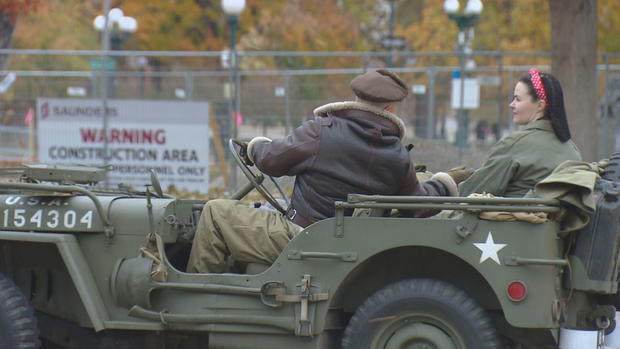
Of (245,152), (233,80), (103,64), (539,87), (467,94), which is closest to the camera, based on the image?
(539,87)

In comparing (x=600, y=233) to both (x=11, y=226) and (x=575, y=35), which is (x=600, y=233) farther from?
(x=575, y=35)

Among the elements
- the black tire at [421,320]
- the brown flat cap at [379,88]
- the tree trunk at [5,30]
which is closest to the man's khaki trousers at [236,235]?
the black tire at [421,320]

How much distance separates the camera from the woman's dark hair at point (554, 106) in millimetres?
5508

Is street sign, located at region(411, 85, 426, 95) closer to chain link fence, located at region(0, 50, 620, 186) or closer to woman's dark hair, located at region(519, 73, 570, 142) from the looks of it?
chain link fence, located at region(0, 50, 620, 186)

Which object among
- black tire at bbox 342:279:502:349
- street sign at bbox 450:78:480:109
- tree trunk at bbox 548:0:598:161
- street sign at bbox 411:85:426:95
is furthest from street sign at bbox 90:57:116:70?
black tire at bbox 342:279:502:349

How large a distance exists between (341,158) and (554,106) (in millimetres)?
1218

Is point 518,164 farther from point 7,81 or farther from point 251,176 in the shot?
point 7,81

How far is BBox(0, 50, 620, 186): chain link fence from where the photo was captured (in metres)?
14.3

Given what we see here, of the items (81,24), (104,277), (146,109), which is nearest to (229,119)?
(146,109)

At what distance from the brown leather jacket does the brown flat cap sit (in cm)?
7

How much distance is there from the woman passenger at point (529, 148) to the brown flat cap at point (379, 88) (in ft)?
2.03

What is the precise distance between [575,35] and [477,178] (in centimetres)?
702

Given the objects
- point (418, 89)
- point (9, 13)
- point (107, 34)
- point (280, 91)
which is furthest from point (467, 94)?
point (107, 34)

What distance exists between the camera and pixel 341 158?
208 inches
